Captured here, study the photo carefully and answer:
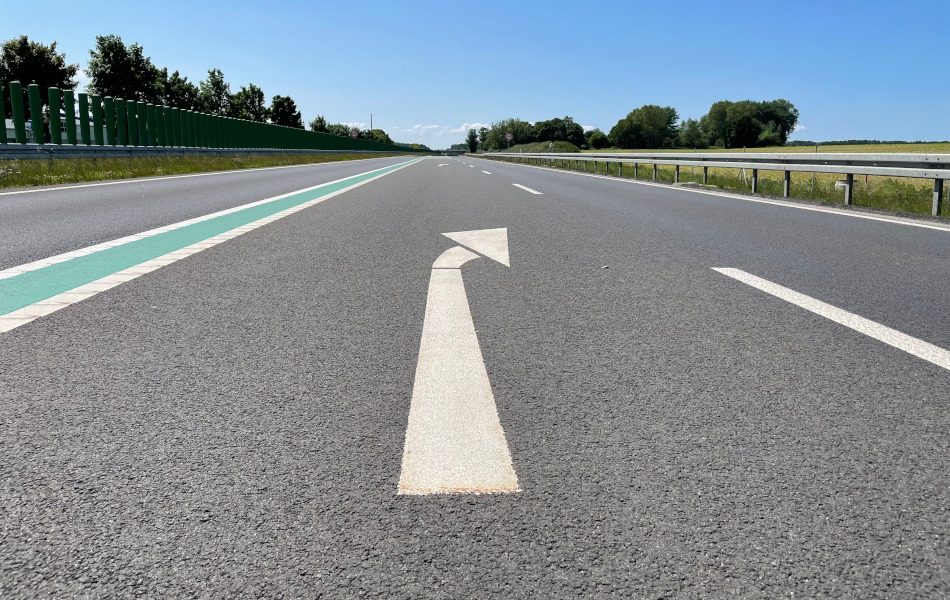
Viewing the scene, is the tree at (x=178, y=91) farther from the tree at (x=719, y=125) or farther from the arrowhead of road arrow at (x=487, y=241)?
the tree at (x=719, y=125)

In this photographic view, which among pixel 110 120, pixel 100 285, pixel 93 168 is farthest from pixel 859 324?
pixel 110 120

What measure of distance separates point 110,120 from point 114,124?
0.18m

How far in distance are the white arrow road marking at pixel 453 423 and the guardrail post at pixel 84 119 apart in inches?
804

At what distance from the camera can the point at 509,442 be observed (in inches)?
88.4

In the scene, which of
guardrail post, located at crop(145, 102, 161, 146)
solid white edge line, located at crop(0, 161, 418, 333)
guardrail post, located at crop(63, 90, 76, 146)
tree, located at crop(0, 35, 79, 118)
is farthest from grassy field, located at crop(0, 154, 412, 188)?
tree, located at crop(0, 35, 79, 118)

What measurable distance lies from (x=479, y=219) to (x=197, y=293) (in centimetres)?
509

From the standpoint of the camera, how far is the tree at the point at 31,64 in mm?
61031

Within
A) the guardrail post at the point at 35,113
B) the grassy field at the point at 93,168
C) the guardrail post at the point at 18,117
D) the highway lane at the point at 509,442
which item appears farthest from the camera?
the guardrail post at the point at 35,113

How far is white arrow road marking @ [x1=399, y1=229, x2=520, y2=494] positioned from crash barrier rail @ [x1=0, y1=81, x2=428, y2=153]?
53.8 ft

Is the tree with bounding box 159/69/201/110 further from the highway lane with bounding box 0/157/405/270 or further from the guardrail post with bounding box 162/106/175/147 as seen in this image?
the highway lane with bounding box 0/157/405/270

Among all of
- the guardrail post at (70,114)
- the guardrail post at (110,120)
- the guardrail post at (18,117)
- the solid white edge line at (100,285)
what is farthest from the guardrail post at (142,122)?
the solid white edge line at (100,285)

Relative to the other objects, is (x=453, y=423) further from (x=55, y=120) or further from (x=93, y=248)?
(x=55, y=120)

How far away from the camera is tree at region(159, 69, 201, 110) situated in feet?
285

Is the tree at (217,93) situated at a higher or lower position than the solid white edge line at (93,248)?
higher
